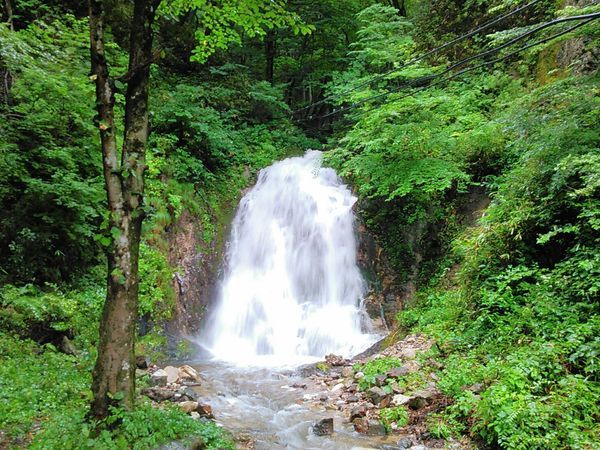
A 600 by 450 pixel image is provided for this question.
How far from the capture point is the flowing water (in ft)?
20.7

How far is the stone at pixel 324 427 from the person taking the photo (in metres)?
5.18

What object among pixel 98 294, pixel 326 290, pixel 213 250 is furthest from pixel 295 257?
pixel 98 294

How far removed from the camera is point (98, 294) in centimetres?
705

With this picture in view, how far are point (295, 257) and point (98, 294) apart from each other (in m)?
6.01

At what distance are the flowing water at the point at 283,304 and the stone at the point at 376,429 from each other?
0.29 metres

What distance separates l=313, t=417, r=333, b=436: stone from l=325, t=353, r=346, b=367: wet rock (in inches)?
112

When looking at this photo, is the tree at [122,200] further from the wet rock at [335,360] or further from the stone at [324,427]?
the wet rock at [335,360]

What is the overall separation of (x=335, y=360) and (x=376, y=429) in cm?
320

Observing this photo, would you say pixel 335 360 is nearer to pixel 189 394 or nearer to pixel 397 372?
pixel 397 372

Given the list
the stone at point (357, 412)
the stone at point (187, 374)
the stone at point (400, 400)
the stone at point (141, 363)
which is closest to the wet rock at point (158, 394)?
the stone at point (141, 363)

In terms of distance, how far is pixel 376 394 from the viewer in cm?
584

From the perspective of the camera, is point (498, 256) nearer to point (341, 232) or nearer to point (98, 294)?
point (341, 232)

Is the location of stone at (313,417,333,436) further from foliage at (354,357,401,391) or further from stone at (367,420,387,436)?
foliage at (354,357,401,391)

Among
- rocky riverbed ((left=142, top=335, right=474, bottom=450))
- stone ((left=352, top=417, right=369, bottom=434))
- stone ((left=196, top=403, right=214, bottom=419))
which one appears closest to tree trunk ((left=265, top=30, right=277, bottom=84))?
rocky riverbed ((left=142, top=335, right=474, bottom=450))
